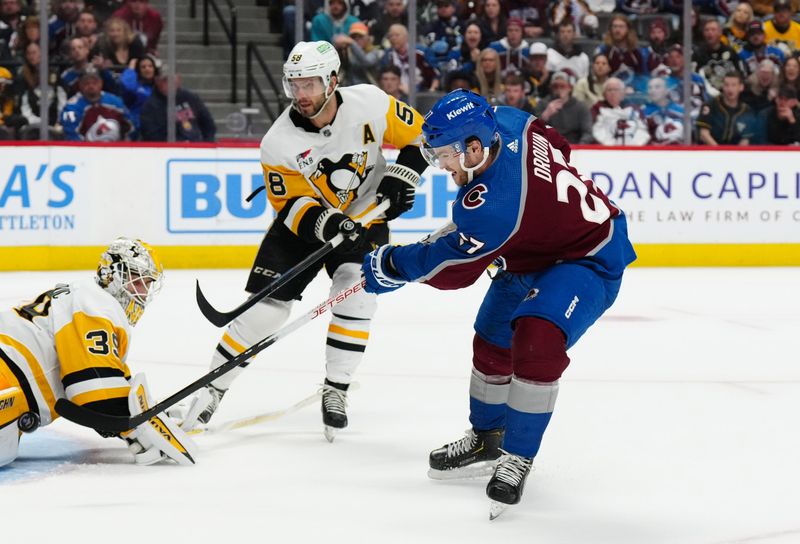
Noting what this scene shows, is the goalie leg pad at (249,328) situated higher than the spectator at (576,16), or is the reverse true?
the spectator at (576,16)

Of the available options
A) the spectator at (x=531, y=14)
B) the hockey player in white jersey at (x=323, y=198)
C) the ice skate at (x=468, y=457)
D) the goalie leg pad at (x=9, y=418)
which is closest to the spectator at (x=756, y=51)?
the spectator at (x=531, y=14)

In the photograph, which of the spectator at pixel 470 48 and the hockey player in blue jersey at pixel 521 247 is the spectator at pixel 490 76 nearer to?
the spectator at pixel 470 48

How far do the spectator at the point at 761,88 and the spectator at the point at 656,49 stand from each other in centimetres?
64

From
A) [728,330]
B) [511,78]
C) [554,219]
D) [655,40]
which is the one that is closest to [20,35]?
[511,78]

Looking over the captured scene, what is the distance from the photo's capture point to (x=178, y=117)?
7.84 meters

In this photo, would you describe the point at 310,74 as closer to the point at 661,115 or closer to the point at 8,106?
the point at 8,106

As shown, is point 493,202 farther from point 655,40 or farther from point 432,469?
point 655,40

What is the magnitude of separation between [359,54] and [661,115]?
6.90ft

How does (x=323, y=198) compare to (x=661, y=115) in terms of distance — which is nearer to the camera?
(x=323, y=198)

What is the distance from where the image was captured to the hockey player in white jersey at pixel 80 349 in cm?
294

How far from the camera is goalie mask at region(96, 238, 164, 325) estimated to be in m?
3.01

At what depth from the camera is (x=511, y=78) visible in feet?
26.7

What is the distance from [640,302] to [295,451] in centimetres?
347

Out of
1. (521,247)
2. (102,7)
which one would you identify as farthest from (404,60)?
(521,247)
